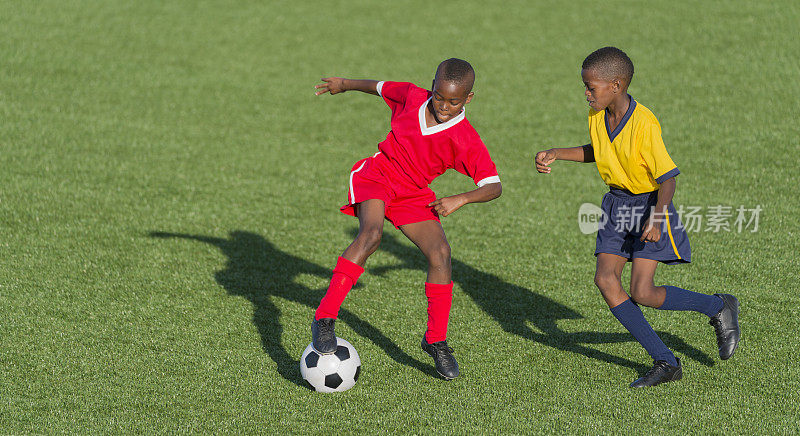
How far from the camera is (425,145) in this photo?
5.23 m

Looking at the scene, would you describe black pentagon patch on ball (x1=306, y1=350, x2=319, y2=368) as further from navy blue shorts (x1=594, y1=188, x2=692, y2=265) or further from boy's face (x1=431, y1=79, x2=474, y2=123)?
navy blue shorts (x1=594, y1=188, x2=692, y2=265)

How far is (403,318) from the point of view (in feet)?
20.8

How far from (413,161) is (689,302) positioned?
1957mm

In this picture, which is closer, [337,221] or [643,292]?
[643,292]

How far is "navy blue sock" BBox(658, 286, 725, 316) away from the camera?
17.7ft

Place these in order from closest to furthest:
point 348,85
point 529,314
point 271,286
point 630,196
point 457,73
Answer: point 457,73, point 630,196, point 348,85, point 529,314, point 271,286

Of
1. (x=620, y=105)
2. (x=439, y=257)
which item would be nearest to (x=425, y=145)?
(x=439, y=257)

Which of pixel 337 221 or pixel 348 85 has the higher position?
pixel 348 85

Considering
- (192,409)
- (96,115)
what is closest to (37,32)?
(96,115)

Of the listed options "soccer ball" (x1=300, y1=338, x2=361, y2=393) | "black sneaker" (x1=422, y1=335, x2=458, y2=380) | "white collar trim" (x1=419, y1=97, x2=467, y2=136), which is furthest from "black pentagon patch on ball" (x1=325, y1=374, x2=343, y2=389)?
"white collar trim" (x1=419, y1=97, x2=467, y2=136)

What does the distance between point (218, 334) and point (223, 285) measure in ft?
3.13

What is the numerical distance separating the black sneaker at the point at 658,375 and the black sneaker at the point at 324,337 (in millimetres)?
1825

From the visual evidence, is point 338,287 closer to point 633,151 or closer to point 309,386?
point 309,386

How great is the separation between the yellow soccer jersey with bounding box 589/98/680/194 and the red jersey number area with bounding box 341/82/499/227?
684mm
